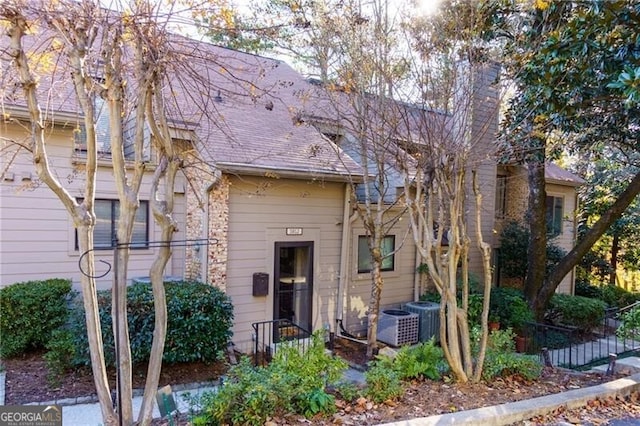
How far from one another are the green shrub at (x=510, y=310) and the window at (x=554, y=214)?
4559mm

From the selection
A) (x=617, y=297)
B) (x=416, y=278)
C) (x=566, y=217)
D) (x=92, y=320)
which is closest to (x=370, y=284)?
(x=416, y=278)

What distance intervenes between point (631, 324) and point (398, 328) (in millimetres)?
3969

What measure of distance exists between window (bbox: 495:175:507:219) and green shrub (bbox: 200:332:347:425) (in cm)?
1028

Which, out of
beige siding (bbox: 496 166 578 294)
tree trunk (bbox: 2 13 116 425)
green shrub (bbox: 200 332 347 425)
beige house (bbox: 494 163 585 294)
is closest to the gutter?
tree trunk (bbox: 2 13 116 425)

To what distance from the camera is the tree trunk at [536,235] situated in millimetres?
10820

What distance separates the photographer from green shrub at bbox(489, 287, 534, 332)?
406 inches

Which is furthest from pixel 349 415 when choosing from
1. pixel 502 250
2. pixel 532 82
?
pixel 502 250

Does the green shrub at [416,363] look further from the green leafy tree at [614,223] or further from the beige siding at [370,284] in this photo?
the green leafy tree at [614,223]

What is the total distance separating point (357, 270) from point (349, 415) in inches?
221

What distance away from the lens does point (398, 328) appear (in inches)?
352

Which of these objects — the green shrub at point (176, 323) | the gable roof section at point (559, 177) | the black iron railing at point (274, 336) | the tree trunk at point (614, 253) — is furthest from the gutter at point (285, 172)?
the tree trunk at point (614, 253)

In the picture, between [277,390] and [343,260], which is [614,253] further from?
[277,390]

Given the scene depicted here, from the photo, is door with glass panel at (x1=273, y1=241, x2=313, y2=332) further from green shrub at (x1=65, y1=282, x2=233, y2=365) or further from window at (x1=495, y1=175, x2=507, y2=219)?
window at (x1=495, y1=175, x2=507, y2=219)

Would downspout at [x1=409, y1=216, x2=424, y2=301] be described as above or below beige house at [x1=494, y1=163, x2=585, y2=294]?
below
